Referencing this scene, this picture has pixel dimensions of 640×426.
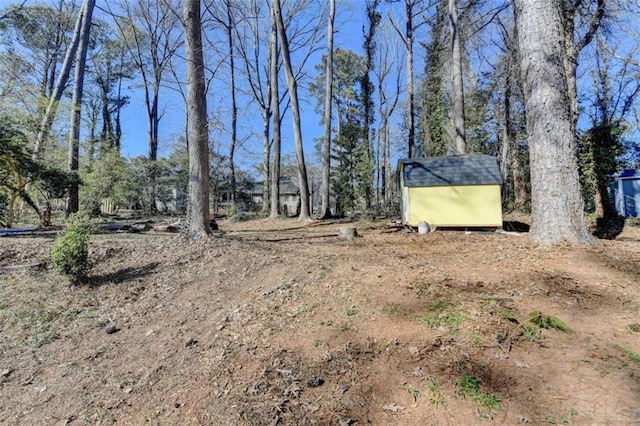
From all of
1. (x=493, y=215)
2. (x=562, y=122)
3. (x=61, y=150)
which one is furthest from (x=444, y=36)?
(x=61, y=150)

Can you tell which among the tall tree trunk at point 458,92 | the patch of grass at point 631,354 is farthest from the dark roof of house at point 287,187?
the patch of grass at point 631,354

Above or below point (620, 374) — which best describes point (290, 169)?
above

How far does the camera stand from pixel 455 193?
7293 mm

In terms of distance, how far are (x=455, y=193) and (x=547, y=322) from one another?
5.30 metres

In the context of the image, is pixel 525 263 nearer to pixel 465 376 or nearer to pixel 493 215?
pixel 465 376

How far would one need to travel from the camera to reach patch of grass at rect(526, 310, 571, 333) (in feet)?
7.57

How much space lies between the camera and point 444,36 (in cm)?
1541

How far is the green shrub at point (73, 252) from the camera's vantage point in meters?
3.89

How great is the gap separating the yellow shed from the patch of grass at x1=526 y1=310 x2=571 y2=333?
504 centimetres

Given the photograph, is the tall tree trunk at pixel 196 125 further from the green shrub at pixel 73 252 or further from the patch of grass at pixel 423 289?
the patch of grass at pixel 423 289

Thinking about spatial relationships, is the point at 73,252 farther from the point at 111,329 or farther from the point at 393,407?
the point at 393,407

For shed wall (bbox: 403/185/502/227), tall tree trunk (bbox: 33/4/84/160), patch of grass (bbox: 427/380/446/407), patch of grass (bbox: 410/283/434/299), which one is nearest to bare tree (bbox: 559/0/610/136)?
shed wall (bbox: 403/185/502/227)

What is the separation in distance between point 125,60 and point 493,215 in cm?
2584

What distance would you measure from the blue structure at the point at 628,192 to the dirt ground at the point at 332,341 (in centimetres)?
948
